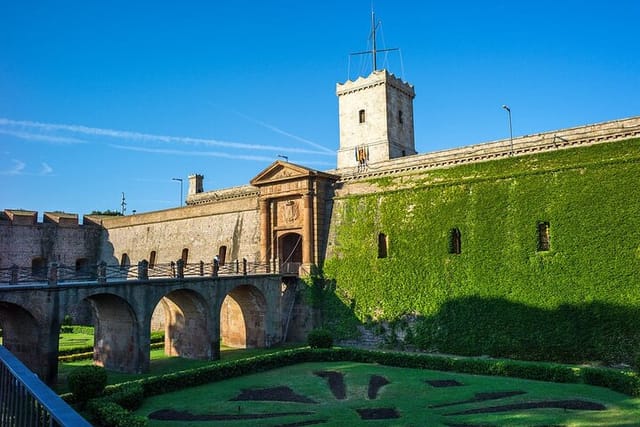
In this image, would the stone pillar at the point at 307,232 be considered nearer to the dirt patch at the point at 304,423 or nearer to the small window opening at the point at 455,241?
the small window opening at the point at 455,241

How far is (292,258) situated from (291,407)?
→ 17988 mm

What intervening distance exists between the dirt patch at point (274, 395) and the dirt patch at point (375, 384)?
2.13 meters

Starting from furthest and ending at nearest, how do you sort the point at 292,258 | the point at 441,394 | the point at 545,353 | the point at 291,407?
the point at 292,258 < the point at 545,353 < the point at 441,394 < the point at 291,407

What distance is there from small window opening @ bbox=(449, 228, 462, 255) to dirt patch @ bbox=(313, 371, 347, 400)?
9152 millimetres

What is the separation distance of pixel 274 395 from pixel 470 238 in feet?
42.7

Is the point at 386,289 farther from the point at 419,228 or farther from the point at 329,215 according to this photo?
the point at 329,215

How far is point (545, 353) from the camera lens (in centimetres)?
2219

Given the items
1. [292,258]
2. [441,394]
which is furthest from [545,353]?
[292,258]

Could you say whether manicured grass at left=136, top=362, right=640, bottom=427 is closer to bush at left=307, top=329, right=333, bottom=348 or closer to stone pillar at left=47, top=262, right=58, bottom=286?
bush at left=307, top=329, right=333, bottom=348

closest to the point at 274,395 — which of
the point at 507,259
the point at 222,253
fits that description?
the point at 507,259

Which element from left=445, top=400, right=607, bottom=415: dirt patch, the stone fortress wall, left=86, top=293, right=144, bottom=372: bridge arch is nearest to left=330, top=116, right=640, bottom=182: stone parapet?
the stone fortress wall

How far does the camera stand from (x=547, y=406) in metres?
15.2

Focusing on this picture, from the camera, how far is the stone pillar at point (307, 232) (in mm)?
30672

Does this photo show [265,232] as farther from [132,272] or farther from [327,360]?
[327,360]
